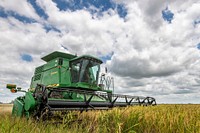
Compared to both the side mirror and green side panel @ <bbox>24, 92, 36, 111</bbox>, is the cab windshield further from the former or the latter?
green side panel @ <bbox>24, 92, 36, 111</bbox>

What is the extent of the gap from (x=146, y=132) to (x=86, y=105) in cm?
268

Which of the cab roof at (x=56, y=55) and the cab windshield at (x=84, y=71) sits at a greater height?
the cab roof at (x=56, y=55)

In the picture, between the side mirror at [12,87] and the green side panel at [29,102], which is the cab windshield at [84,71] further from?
the green side panel at [29,102]

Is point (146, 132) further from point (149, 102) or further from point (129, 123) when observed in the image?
point (149, 102)

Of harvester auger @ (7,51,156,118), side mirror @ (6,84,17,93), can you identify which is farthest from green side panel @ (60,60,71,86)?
side mirror @ (6,84,17,93)

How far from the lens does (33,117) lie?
5.05 meters

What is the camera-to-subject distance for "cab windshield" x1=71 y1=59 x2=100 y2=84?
881 centimetres

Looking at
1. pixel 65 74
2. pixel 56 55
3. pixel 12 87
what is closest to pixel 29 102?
pixel 12 87

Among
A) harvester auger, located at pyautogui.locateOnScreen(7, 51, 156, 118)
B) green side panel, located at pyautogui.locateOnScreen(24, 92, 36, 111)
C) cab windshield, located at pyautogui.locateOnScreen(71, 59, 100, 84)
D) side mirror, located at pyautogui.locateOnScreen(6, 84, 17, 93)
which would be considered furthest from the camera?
cab windshield, located at pyautogui.locateOnScreen(71, 59, 100, 84)

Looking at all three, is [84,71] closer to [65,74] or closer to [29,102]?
[65,74]

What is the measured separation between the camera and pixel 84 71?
29.3 ft

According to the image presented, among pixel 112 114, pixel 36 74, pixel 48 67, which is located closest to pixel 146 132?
pixel 112 114

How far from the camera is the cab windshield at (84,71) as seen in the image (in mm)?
8812

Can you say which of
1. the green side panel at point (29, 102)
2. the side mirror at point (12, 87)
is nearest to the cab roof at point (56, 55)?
the side mirror at point (12, 87)
